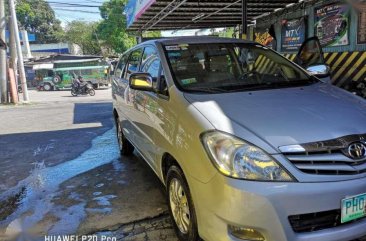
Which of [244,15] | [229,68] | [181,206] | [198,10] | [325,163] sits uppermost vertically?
[198,10]

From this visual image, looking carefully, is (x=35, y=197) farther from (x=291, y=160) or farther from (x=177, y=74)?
(x=291, y=160)

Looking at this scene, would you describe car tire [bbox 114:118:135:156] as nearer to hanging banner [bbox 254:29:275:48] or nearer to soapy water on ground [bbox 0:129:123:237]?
soapy water on ground [bbox 0:129:123:237]

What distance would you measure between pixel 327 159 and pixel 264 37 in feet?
36.7

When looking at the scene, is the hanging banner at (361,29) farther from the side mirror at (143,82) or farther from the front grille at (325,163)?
the front grille at (325,163)

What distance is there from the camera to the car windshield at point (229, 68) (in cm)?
353

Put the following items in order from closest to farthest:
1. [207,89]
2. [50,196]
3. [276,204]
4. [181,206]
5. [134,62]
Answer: [276,204] → [181,206] → [207,89] → [50,196] → [134,62]

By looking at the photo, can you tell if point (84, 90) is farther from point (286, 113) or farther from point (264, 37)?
point (286, 113)

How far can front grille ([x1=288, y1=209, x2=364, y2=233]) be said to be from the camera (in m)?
2.33

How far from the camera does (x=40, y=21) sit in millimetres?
67688

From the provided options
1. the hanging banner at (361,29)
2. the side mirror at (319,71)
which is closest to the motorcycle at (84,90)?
the hanging banner at (361,29)

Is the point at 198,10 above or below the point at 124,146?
above

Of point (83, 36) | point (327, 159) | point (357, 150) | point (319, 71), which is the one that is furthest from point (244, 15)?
point (83, 36)

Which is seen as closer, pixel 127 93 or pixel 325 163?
pixel 325 163

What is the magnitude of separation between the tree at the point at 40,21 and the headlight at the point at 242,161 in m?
64.4
